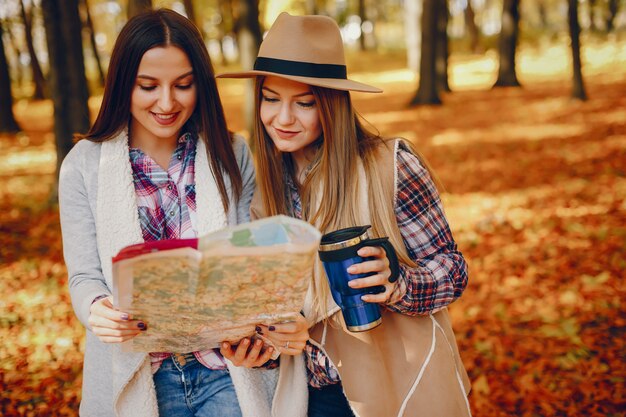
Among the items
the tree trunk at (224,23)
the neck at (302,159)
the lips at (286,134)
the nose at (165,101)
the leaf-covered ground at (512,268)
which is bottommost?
the leaf-covered ground at (512,268)

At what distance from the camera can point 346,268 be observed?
1705mm

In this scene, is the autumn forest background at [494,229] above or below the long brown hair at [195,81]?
below

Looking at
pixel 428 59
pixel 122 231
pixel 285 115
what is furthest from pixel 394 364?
pixel 428 59

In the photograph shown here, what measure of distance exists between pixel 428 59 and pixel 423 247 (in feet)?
44.8

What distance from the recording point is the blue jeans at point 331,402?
2.27 metres

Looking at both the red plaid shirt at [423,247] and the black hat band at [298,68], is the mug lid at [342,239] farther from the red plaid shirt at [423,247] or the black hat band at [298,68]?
the black hat band at [298,68]

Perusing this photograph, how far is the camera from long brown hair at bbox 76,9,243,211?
208cm

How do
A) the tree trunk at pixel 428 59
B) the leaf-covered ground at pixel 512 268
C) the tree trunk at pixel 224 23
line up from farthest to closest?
the tree trunk at pixel 224 23, the tree trunk at pixel 428 59, the leaf-covered ground at pixel 512 268

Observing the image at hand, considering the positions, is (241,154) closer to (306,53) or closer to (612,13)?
(306,53)

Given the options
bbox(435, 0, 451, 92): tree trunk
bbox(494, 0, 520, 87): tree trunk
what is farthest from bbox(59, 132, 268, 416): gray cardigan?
bbox(494, 0, 520, 87): tree trunk

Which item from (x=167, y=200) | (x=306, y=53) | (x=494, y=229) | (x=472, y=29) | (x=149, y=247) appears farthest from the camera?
(x=472, y=29)

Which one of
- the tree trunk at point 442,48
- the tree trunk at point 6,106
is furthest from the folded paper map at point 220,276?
the tree trunk at point 442,48

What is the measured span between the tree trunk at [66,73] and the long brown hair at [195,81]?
549 cm

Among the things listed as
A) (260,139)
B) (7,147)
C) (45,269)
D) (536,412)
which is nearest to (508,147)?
(536,412)
